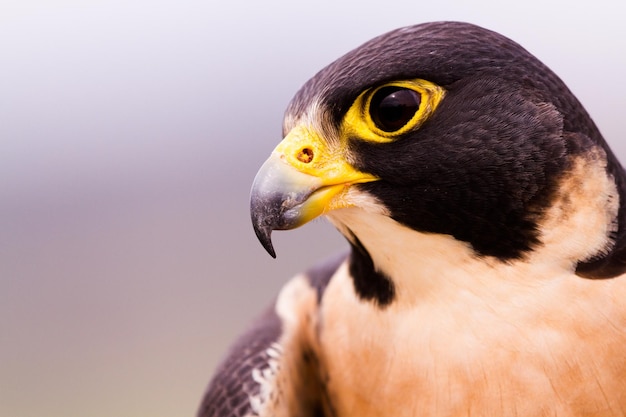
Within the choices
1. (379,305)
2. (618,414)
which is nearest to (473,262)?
(379,305)

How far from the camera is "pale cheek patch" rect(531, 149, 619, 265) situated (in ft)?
6.00

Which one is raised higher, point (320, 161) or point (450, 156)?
point (320, 161)

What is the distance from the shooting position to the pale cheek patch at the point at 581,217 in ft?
6.00

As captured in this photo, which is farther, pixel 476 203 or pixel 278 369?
pixel 278 369

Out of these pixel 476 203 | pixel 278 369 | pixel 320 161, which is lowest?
pixel 278 369

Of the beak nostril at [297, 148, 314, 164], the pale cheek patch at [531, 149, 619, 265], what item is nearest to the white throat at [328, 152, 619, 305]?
the pale cheek patch at [531, 149, 619, 265]

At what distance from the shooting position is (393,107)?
1.78m

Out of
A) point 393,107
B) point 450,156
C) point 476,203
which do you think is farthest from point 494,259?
point 393,107

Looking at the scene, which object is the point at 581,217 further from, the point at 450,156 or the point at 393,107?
the point at 393,107

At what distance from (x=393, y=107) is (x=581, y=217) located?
1.54 ft

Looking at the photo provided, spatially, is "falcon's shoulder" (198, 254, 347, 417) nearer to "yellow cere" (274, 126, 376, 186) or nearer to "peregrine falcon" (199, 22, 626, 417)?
"peregrine falcon" (199, 22, 626, 417)

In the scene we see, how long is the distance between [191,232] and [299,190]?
7758 mm

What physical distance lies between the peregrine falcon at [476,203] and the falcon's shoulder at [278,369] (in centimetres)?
47

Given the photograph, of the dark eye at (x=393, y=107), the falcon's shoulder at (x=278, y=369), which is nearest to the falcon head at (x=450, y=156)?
the dark eye at (x=393, y=107)
